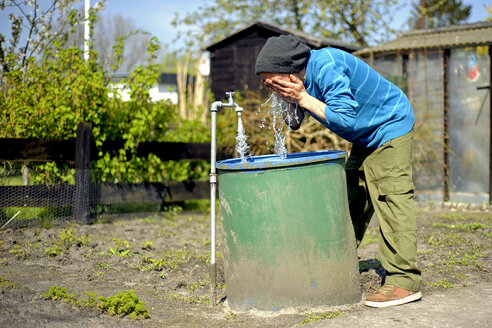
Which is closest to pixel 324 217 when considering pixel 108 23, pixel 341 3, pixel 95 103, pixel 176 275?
pixel 176 275

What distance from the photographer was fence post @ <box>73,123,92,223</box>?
19.2 feet

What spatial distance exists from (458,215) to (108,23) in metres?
23.0

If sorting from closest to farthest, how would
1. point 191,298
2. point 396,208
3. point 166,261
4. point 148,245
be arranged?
1. point 396,208
2. point 191,298
3. point 166,261
4. point 148,245

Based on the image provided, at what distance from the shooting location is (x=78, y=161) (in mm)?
5980

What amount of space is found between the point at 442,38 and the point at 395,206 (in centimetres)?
658

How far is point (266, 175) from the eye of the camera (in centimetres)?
300

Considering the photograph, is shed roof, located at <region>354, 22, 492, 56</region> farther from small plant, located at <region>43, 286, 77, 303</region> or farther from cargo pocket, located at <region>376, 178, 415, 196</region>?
small plant, located at <region>43, 286, 77, 303</region>

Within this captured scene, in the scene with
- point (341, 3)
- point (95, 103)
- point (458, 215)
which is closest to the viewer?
point (95, 103)

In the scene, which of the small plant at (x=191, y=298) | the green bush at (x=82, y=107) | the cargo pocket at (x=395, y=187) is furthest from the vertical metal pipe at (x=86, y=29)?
the cargo pocket at (x=395, y=187)

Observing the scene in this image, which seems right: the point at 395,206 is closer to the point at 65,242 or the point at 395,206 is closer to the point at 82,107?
the point at 65,242

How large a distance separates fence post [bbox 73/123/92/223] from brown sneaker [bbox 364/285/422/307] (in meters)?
3.72

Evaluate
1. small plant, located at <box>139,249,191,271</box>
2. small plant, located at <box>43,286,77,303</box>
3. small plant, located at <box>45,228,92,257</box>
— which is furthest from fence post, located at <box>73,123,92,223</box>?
small plant, located at <box>43,286,77,303</box>

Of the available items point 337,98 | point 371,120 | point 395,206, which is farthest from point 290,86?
point 395,206

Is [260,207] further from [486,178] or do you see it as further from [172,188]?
[486,178]
